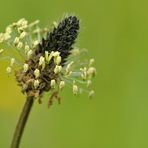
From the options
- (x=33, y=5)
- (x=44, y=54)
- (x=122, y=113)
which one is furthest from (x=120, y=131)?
(x=44, y=54)

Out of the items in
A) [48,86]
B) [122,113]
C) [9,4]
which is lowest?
[48,86]

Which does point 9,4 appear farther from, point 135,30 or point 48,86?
point 48,86

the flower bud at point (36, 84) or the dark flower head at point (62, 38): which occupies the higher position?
the dark flower head at point (62, 38)

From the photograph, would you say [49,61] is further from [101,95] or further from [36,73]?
[101,95]

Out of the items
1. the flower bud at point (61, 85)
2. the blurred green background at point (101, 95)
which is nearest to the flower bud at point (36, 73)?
the flower bud at point (61, 85)

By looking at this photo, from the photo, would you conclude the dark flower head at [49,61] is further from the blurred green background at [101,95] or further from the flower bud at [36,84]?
the blurred green background at [101,95]

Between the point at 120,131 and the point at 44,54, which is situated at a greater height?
the point at 120,131

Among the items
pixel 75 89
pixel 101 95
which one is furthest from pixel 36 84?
pixel 101 95

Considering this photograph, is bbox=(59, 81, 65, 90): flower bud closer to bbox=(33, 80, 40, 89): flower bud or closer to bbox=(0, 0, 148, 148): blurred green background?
bbox=(33, 80, 40, 89): flower bud
